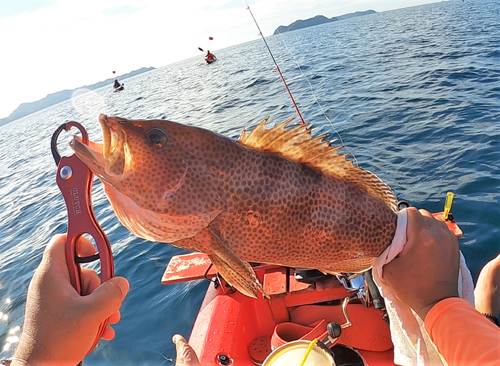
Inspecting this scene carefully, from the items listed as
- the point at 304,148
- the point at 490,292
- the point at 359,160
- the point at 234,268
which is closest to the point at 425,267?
the point at 304,148

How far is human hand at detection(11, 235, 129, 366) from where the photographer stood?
1.74 metres

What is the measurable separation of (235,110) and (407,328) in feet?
52.4

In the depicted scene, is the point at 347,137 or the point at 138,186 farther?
the point at 347,137

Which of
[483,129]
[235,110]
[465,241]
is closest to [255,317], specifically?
[465,241]

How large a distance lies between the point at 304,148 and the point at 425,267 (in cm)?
113

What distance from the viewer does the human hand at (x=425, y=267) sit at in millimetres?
2182

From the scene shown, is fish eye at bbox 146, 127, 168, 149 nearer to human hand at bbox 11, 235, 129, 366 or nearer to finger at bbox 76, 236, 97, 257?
finger at bbox 76, 236, 97, 257

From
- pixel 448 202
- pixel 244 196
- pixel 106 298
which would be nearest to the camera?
pixel 106 298

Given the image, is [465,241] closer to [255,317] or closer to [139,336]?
[255,317]

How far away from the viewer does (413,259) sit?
2.30 metres

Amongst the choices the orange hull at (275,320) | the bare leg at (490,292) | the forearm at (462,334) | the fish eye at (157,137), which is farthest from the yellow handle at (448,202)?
the fish eye at (157,137)

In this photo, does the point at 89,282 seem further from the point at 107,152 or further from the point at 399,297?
the point at 399,297

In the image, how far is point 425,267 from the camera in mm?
2227

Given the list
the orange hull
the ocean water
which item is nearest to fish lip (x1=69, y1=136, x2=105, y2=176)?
the orange hull
